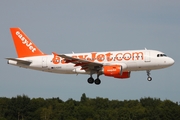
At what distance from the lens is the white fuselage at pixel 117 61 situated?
88188mm

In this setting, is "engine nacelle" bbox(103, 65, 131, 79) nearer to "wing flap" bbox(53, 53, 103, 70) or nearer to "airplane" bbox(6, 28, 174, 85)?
"airplane" bbox(6, 28, 174, 85)

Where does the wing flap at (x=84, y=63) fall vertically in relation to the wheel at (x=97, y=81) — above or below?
above

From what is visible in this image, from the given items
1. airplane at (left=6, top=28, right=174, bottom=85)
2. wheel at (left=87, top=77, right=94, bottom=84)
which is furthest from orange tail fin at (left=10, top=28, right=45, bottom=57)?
wheel at (left=87, top=77, right=94, bottom=84)

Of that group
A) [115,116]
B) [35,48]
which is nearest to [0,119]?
[115,116]

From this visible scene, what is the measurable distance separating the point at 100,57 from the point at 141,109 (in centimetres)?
8276

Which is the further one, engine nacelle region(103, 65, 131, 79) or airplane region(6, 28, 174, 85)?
airplane region(6, 28, 174, 85)

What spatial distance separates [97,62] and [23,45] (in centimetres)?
1363

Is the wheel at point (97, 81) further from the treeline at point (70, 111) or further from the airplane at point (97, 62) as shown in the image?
the treeline at point (70, 111)

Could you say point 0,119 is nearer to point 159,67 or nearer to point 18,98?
point 18,98

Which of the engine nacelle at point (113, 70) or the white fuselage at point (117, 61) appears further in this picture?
the white fuselage at point (117, 61)

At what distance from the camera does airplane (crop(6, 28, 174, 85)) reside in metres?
88.1

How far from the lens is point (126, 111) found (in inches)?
6673

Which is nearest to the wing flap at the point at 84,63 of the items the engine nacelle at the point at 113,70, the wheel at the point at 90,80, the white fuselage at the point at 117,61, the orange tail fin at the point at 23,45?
the white fuselage at the point at 117,61

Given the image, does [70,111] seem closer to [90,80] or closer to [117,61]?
[90,80]
